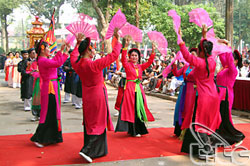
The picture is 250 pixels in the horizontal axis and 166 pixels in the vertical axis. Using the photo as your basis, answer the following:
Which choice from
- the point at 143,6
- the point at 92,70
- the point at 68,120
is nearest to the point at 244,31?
the point at 143,6

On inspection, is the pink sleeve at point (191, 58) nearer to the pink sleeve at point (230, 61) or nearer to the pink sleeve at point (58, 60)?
the pink sleeve at point (230, 61)

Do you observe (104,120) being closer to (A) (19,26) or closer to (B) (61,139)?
(B) (61,139)

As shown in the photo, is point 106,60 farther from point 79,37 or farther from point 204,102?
point 204,102

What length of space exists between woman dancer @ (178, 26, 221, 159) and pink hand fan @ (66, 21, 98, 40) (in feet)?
4.51

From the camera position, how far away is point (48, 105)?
5469 mm

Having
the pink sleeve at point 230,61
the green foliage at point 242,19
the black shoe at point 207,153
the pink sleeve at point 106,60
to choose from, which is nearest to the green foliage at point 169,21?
the pink sleeve at point 230,61

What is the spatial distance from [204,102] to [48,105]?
2.82 metres

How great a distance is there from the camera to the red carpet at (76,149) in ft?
15.2

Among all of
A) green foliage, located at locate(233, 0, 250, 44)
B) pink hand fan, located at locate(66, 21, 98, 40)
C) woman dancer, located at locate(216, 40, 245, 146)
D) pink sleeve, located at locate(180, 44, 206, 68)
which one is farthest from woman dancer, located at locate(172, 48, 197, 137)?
green foliage, located at locate(233, 0, 250, 44)

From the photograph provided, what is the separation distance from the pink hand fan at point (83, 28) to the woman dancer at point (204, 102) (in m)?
1.38

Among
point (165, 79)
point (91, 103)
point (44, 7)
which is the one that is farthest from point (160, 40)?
point (44, 7)

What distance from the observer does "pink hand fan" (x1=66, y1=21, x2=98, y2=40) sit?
4645 millimetres

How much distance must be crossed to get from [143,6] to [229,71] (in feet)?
46.4

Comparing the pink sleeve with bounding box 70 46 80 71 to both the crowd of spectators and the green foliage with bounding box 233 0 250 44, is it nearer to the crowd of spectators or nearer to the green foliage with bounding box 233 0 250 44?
the crowd of spectators
